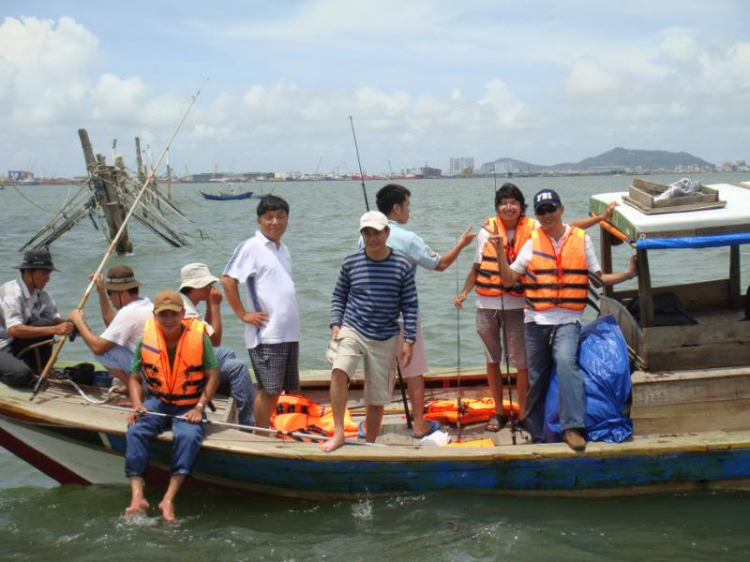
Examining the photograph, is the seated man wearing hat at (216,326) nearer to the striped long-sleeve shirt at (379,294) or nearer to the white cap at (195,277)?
the white cap at (195,277)

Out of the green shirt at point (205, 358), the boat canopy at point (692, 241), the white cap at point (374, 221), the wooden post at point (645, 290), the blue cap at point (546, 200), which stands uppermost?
the blue cap at point (546, 200)

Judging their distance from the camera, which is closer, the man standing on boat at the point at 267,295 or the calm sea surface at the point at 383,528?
the calm sea surface at the point at 383,528

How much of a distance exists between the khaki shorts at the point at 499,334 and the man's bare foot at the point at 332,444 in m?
1.45

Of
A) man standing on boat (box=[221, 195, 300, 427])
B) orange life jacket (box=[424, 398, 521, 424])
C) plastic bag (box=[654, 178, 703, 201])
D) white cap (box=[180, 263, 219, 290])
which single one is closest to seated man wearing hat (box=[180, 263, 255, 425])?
white cap (box=[180, 263, 219, 290])

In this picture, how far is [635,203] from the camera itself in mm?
5809

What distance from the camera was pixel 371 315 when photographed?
540cm

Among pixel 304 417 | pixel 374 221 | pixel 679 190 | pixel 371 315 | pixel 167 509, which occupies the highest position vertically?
pixel 679 190

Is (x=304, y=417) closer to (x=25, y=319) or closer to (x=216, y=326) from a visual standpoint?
(x=216, y=326)

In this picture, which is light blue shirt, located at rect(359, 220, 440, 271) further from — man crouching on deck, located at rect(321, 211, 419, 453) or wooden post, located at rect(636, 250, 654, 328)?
wooden post, located at rect(636, 250, 654, 328)

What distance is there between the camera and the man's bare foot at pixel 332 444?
5555 millimetres

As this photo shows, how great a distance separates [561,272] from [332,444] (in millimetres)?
1936

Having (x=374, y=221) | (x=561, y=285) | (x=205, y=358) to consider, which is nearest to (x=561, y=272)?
(x=561, y=285)

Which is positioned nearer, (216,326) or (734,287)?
(216,326)

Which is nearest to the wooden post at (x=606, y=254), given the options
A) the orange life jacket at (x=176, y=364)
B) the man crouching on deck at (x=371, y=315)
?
the man crouching on deck at (x=371, y=315)
